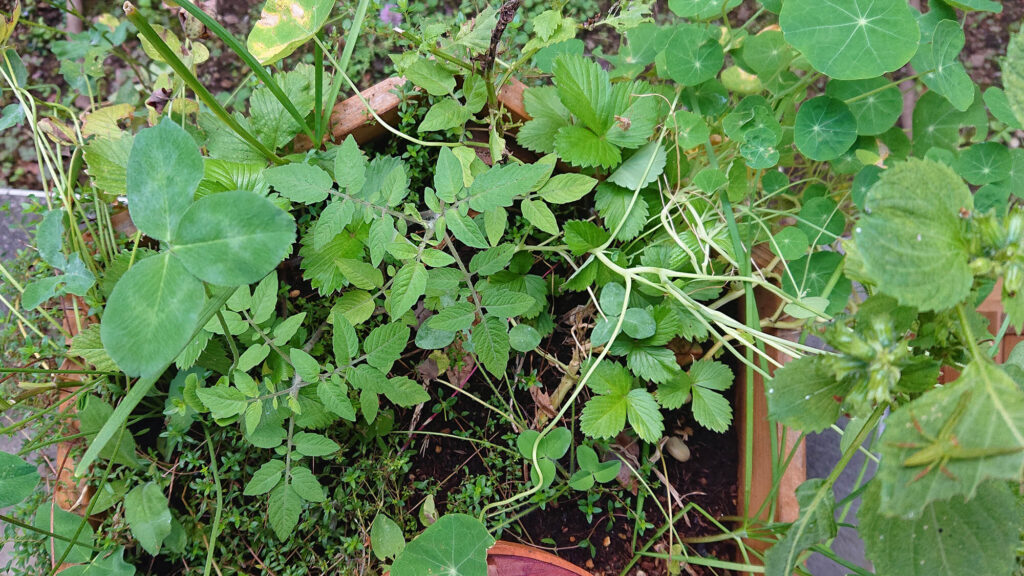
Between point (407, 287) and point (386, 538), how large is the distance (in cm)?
42

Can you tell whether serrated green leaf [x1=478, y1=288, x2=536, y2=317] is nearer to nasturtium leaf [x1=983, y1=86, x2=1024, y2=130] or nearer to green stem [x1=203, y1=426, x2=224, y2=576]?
Result: green stem [x1=203, y1=426, x2=224, y2=576]

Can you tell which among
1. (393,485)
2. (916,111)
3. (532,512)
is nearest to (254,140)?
(393,485)

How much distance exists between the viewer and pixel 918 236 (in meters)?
0.55

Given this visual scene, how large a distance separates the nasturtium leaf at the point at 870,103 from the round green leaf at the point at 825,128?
0.04 metres

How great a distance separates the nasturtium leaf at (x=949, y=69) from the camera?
958 millimetres

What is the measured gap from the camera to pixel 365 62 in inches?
57.2

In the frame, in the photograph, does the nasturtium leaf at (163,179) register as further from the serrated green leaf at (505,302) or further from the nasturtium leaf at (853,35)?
the nasturtium leaf at (853,35)

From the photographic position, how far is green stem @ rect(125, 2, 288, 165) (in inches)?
25.4

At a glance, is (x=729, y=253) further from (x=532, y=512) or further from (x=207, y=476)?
(x=207, y=476)

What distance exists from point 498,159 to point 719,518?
770 mm

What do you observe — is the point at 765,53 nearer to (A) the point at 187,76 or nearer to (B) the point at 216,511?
(A) the point at 187,76

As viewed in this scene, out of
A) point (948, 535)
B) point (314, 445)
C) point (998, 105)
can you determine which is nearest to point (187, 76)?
point (314, 445)

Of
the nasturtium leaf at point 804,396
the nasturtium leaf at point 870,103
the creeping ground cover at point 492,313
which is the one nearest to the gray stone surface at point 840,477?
the creeping ground cover at point 492,313

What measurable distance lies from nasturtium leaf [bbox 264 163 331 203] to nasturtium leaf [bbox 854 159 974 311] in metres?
0.64
